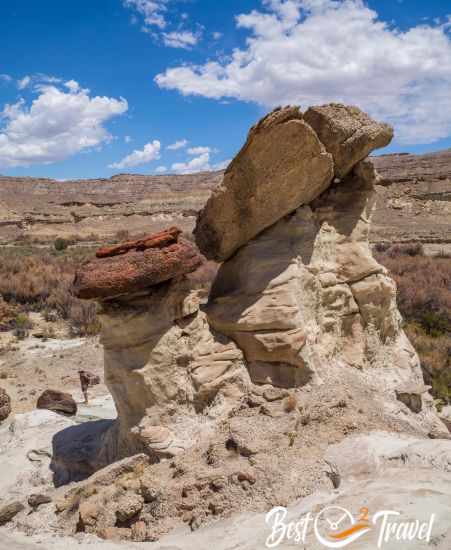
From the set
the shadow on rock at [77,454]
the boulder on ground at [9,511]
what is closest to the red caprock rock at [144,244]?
the shadow on rock at [77,454]

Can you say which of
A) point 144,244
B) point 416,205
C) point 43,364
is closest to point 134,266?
point 144,244

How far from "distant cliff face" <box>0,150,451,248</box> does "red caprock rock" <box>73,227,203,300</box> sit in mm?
23091

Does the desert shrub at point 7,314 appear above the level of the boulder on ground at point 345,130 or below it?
below

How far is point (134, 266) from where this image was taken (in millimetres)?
4867

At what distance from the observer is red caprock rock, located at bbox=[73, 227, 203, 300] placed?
15.9ft

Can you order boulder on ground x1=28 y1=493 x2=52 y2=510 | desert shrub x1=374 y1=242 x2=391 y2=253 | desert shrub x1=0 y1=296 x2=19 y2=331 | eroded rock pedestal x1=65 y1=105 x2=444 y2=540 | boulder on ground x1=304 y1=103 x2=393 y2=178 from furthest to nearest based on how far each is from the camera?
desert shrub x1=374 y1=242 x2=391 y2=253
desert shrub x1=0 y1=296 x2=19 y2=331
boulder on ground x1=304 y1=103 x2=393 y2=178
boulder on ground x1=28 y1=493 x2=52 y2=510
eroded rock pedestal x1=65 y1=105 x2=444 y2=540

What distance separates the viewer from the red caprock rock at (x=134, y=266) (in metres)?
4.85

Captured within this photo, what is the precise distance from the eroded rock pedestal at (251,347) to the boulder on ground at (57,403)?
2365 millimetres

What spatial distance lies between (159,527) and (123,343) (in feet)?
6.21

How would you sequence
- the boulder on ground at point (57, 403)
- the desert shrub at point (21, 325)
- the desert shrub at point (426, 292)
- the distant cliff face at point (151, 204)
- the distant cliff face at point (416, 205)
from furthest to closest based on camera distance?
1. the distant cliff face at point (151, 204)
2. the distant cliff face at point (416, 205)
3. the desert shrub at point (21, 325)
4. the desert shrub at point (426, 292)
5. the boulder on ground at point (57, 403)

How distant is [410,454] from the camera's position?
3826 millimetres

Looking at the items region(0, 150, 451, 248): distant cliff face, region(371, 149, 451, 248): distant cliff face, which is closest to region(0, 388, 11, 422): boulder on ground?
region(371, 149, 451, 248): distant cliff face

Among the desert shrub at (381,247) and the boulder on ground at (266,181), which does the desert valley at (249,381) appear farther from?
the desert shrub at (381,247)

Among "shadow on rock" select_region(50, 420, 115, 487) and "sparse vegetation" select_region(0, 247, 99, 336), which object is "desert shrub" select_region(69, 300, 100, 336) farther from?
"shadow on rock" select_region(50, 420, 115, 487)
